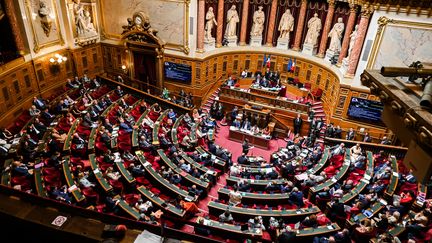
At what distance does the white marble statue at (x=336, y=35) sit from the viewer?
59.6 feet

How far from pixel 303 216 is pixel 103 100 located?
1213 centimetres

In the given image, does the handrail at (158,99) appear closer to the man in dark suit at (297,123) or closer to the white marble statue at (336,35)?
the man in dark suit at (297,123)

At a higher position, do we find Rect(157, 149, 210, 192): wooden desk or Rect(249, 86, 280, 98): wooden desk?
Rect(249, 86, 280, 98): wooden desk

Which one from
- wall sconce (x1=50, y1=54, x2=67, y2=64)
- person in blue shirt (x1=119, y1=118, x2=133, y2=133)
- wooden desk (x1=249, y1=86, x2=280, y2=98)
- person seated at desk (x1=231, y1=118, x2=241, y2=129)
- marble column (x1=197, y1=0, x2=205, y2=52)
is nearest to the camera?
person in blue shirt (x1=119, y1=118, x2=133, y2=133)

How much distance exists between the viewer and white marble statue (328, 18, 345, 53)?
18.2 m

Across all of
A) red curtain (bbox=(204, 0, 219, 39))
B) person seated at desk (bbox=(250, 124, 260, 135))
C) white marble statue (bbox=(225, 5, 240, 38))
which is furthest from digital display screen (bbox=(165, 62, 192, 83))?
person seated at desk (bbox=(250, 124, 260, 135))

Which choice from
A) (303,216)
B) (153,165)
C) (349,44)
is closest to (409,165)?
(303,216)

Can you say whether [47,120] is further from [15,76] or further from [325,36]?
[325,36]

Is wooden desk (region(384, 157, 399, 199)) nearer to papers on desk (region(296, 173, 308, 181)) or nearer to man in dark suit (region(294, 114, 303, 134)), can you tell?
papers on desk (region(296, 173, 308, 181))

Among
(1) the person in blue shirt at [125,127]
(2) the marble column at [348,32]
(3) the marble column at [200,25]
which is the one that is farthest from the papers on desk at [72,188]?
(2) the marble column at [348,32]

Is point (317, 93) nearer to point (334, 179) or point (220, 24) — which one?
point (220, 24)

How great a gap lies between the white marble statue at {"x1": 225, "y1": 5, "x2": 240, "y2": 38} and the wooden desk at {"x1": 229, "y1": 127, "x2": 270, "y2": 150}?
24.6 feet

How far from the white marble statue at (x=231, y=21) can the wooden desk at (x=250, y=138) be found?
750 cm

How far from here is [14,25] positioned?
14.3m
